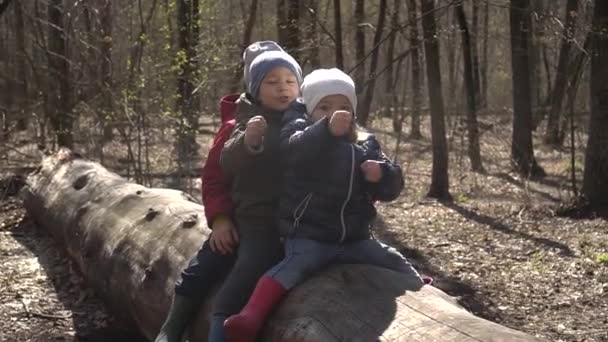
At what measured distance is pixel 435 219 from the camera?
10.3 metres

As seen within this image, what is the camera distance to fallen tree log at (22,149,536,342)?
11.0 feet

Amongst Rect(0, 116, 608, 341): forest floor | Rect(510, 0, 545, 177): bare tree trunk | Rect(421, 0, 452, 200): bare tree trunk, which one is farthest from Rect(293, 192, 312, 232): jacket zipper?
Rect(510, 0, 545, 177): bare tree trunk

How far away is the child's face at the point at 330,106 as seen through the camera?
144 inches

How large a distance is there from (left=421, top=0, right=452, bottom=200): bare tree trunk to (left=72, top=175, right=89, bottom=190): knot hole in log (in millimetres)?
5003

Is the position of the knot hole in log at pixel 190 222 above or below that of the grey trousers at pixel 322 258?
below

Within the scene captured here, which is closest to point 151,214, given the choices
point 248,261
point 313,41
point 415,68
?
point 248,261

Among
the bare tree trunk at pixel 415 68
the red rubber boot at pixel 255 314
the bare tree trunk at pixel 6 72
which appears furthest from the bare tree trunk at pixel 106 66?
the red rubber boot at pixel 255 314

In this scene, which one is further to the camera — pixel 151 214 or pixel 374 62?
pixel 374 62

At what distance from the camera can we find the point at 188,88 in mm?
12766

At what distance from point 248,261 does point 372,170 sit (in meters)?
0.77

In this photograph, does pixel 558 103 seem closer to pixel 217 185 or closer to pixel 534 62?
pixel 534 62

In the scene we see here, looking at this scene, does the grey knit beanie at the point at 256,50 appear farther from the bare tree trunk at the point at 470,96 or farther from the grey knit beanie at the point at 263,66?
the bare tree trunk at the point at 470,96

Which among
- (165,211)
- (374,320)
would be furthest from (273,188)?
(165,211)

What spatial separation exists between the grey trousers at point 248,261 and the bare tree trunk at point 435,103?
23.6 ft
